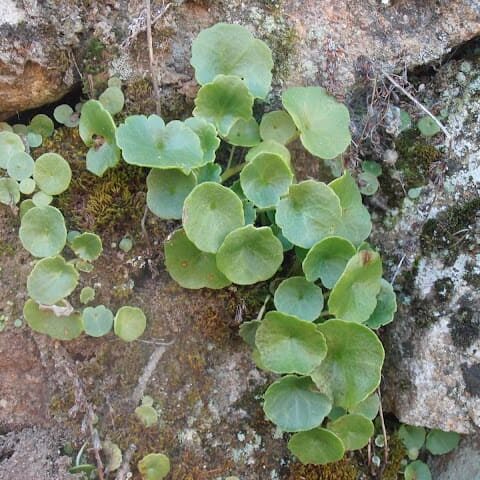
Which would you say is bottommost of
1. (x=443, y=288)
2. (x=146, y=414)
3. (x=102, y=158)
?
(x=146, y=414)

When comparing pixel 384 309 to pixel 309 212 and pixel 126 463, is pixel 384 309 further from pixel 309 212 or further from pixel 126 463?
pixel 126 463

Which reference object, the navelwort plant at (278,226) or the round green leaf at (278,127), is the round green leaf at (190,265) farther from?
the round green leaf at (278,127)

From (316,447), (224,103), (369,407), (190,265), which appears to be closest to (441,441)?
(369,407)

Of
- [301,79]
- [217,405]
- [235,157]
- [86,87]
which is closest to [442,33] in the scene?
[301,79]

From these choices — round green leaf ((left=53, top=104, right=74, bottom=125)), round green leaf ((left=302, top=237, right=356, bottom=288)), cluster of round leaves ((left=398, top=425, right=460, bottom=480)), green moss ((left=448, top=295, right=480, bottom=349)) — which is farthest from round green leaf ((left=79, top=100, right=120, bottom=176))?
cluster of round leaves ((left=398, top=425, right=460, bottom=480))

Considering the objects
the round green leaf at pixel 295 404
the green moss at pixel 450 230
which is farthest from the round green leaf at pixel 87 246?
the green moss at pixel 450 230

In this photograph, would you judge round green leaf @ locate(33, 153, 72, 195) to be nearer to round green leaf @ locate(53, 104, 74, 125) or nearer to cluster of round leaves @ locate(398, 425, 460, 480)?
round green leaf @ locate(53, 104, 74, 125)
